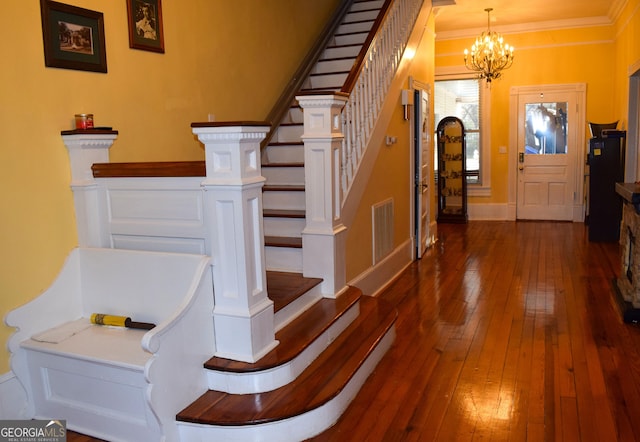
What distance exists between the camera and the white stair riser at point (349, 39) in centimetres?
597

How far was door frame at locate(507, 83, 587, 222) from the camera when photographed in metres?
8.34

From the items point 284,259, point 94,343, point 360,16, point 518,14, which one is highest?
point 518,14

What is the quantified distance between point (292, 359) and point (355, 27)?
14.9ft

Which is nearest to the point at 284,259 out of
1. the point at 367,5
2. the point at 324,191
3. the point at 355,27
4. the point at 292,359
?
the point at 324,191

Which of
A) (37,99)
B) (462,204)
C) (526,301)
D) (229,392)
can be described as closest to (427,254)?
(526,301)

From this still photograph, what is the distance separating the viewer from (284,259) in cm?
377

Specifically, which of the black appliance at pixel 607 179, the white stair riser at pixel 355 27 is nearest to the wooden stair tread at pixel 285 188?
the white stair riser at pixel 355 27

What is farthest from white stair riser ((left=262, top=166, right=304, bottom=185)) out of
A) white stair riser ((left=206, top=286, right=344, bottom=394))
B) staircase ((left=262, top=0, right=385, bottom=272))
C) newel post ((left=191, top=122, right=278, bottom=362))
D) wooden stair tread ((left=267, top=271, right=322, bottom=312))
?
newel post ((left=191, top=122, right=278, bottom=362))

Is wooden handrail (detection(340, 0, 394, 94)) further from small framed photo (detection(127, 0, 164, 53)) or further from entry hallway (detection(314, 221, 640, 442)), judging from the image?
entry hallway (detection(314, 221, 640, 442))

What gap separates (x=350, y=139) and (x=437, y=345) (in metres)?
1.65

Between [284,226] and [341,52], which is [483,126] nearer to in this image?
[341,52]

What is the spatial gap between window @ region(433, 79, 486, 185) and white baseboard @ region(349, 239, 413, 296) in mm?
3592

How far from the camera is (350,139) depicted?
4.14 meters

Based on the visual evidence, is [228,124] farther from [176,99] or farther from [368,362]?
[368,362]
